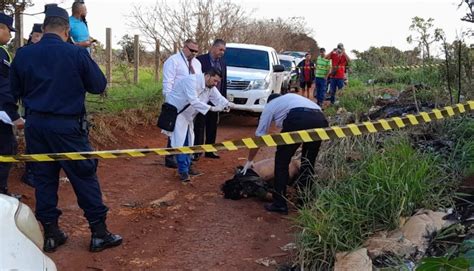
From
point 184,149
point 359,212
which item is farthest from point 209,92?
point 359,212

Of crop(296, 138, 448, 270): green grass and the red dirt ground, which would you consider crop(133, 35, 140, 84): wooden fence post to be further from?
crop(296, 138, 448, 270): green grass

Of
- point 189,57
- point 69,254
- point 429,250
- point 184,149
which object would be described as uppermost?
point 189,57

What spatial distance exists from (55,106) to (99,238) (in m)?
1.22

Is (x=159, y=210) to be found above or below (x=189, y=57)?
below

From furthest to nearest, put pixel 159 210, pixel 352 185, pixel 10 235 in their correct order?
pixel 159 210, pixel 352 185, pixel 10 235

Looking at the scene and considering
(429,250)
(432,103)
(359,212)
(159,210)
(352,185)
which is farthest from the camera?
(432,103)

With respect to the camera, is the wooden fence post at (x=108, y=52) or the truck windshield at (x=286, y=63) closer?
the wooden fence post at (x=108, y=52)

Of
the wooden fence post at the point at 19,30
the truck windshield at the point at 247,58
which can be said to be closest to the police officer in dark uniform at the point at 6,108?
the wooden fence post at the point at 19,30

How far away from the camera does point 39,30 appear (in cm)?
596

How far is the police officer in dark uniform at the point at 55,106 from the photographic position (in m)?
4.12

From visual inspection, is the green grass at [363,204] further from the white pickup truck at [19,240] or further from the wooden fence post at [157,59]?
the wooden fence post at [157,59]

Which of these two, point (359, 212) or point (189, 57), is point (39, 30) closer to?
point (189, 57)

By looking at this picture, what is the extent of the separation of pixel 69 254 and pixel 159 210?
138cm

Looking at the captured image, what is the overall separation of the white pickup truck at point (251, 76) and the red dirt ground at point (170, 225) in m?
3.71
